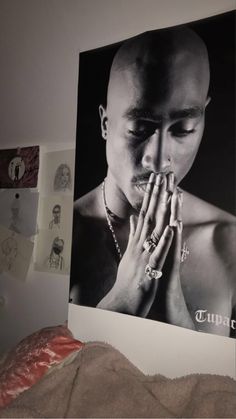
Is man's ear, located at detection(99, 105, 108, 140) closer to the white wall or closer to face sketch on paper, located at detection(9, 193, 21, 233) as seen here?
the white wall

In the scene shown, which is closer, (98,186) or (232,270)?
(232,270)

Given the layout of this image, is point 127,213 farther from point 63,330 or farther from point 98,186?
point 63,330

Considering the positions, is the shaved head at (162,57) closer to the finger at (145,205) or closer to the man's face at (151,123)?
the man's face at (151,123)

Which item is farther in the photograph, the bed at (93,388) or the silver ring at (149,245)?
the silver ring at (149,245)

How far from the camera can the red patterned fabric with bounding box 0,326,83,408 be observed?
83 centimetres

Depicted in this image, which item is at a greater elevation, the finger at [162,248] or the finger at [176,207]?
the finger at [176,207]

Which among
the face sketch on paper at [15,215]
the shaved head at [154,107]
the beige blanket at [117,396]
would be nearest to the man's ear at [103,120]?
the shaved head at [154,107]

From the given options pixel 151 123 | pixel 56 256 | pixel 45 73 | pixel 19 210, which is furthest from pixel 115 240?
pixel 45 73

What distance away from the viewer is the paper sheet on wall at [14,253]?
4.25 ft

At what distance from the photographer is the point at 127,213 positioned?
1.01 meters

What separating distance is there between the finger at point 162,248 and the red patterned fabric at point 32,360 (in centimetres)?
36

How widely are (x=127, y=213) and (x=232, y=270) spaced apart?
1.26ft

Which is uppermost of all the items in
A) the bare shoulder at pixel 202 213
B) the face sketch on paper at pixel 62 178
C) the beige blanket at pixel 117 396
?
the face sketch on paper at pixel 62 178

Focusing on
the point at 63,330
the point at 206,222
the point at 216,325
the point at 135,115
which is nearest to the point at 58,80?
the point at 135,115
